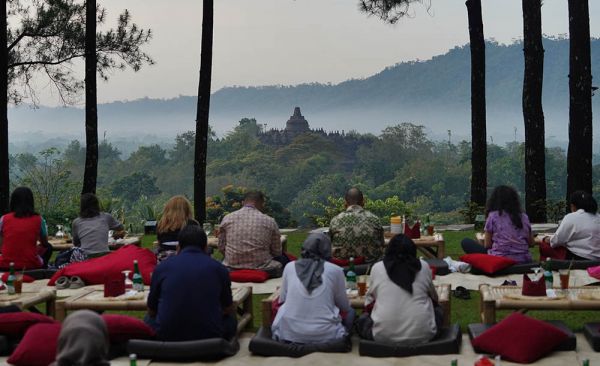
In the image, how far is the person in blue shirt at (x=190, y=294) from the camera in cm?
710

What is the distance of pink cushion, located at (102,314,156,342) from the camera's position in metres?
7.26

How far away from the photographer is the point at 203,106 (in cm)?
1894

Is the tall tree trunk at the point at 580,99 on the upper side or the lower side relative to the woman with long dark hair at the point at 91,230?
upper

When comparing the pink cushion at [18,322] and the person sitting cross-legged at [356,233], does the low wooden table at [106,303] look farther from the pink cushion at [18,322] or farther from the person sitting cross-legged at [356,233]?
A: the person sitting cross-legged at [356,233]

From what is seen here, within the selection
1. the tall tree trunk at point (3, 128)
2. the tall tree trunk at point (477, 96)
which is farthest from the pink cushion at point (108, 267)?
the tall tree trunk at point (477, 96)

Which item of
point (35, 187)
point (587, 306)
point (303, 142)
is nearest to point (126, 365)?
point (587, 306)

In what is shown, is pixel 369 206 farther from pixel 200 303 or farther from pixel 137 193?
pixel 137 193

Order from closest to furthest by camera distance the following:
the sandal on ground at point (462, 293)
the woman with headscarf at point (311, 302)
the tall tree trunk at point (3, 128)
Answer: the woman with headscarf at point (311, 302) < the sandal on ground at point (462, 293) < the tall tree trunk at point (3, 128)

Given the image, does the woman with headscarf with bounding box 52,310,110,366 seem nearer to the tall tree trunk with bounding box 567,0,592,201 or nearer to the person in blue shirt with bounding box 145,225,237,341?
the person in blue shirt with bounding box 145,225,237,341

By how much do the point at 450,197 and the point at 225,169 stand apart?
25868mm

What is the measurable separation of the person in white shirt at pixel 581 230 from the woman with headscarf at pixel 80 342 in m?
6.45

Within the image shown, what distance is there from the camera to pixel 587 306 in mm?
7477

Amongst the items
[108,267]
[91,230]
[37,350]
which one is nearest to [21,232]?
[91,230]

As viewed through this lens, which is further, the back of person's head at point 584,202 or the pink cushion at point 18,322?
the back of person's head at point 584,202
